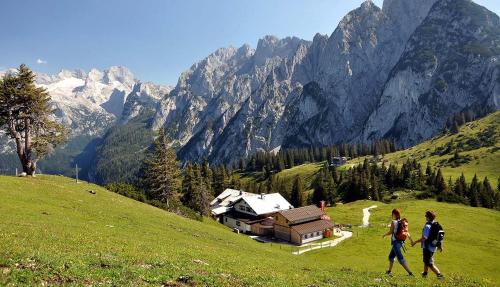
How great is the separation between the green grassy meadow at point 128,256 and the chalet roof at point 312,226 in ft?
61.8

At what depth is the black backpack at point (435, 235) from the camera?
22.3 m

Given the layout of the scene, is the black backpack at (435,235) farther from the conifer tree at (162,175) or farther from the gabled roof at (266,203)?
the gabled roof at (266,203)

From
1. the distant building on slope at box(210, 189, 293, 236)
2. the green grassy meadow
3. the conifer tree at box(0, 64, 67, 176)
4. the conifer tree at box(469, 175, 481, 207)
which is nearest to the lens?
the green grassy meadow

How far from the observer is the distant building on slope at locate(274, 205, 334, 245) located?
91.2 metres

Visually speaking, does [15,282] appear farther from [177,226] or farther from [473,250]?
[473,250]

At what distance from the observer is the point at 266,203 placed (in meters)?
116

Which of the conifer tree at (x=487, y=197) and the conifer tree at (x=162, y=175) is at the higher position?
the conifer tree at (x=162, y=175)

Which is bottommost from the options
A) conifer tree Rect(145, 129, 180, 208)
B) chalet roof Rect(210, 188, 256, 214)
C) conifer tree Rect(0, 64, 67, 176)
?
chalet roof Rect(210, 188, 256, 214)

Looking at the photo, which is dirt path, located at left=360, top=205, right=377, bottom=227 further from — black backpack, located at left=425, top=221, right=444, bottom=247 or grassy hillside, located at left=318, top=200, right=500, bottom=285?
black backpack, located at left=425, top=221, right=444, bottom=247

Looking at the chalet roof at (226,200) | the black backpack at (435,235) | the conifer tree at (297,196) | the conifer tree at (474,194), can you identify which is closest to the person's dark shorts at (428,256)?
the black backpack at (435,235)

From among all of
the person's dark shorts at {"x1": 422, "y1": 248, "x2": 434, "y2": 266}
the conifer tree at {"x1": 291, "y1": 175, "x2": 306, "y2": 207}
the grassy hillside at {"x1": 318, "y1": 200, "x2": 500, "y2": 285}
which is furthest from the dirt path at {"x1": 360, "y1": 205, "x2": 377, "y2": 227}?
the person's dark shorts at {"x1": 422, "y1": 248, "x2": 434, "y2": 266}

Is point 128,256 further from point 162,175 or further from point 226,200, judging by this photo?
point 226,200

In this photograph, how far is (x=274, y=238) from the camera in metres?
97.4

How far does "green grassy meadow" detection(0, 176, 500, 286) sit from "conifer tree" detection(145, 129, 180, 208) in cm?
3288
